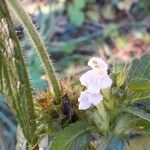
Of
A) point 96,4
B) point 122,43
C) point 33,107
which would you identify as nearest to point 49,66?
point 33,107

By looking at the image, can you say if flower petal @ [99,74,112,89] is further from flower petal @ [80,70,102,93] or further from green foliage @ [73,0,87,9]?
green foliage @ [73,0,87,9]

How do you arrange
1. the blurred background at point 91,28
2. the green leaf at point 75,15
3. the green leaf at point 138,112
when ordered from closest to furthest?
the green leaf at point 138,112, the blurred background at point 91,28, the green leaf at point 75,15

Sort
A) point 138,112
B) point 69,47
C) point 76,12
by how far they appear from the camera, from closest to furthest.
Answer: point 138,112 < point 69,47 < point 76,12

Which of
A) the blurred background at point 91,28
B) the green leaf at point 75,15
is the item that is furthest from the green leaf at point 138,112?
the green leaf at point 75,15

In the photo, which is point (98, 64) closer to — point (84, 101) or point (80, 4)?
point (84, 101)

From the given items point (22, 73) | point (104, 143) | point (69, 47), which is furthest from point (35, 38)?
point (69, 47)

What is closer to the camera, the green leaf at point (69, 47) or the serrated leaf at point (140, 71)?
the serrated leaf at point (140, 71)

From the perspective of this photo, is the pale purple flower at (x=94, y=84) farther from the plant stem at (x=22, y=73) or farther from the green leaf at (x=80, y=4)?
the green leaf at (x=80, y=4)
